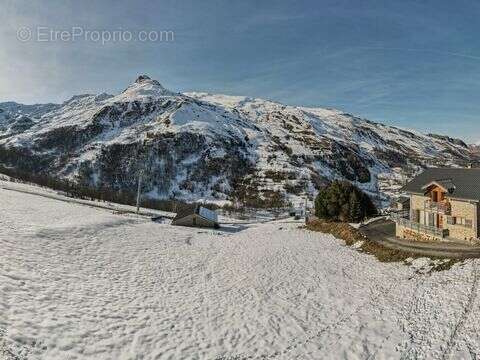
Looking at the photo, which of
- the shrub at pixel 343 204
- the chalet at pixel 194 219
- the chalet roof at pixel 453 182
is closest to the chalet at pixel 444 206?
the chalet roof at pixel 453 182

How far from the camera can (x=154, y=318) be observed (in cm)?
2077

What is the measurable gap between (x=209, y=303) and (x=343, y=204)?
165 feet

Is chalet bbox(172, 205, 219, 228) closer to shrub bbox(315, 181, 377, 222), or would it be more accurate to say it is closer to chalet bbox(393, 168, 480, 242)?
shrub bbox(315, 181, 377, 222)

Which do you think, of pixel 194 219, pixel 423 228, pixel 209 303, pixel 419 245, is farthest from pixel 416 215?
pixel 194 219

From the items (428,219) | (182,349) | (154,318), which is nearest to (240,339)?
(182,349)

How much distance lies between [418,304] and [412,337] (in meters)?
4.84

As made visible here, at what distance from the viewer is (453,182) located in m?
44.1

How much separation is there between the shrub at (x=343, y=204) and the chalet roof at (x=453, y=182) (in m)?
17.9

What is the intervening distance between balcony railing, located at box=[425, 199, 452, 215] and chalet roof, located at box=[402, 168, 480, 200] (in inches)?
50.6

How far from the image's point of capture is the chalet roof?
135ft

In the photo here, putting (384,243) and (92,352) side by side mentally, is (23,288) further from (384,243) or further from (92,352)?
(384,243)

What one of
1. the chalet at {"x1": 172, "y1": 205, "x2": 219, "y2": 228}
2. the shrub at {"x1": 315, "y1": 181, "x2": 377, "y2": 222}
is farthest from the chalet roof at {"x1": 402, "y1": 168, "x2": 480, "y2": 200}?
the chalet at {"x1": 172, "y1": 205, "x2": 219, "y2": 228}

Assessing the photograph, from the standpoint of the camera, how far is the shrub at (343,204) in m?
68.8

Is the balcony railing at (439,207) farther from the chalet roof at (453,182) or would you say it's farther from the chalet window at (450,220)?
the chalet roof at (453,182)
